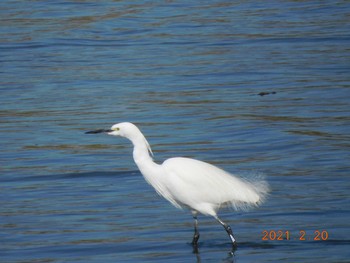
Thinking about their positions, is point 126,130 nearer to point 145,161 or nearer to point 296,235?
point 145,161

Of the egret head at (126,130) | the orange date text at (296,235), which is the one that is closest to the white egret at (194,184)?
the egret head at (126,130)

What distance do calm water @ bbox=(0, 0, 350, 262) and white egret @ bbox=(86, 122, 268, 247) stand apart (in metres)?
0.30

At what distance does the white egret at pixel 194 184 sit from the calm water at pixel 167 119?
298mm

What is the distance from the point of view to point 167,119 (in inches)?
494

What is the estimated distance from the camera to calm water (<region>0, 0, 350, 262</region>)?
Result: 26.9 ft

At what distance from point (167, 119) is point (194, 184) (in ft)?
14.8

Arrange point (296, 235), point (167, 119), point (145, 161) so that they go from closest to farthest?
point (296, 235), point (145, 161), point (167, 119)

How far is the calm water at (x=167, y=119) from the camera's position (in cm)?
821

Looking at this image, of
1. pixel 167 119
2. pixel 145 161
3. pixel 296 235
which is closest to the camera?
pixel 296 235

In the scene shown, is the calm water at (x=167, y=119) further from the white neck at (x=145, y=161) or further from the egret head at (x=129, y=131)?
the egret head at (x=129, y=131)

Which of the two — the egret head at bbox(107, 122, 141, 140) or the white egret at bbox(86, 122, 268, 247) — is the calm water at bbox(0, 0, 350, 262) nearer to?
the white egret at bbox(86, 122, 268, 247)

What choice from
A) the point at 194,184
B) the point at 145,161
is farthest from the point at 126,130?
the point at 194,184

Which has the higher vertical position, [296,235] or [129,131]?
[129,131]

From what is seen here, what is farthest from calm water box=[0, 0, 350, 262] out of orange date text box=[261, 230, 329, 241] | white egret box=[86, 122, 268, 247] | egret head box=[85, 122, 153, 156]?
egret head box=[85, 122, 153, 156]
